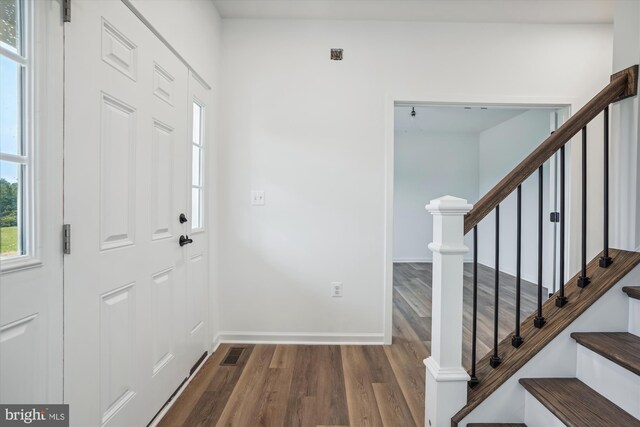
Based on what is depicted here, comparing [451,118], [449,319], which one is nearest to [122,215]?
[449,319]

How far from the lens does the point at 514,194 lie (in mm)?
5215

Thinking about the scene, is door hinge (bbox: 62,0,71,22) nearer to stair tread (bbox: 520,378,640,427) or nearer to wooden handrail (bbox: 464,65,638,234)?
wooden handrail (bbox: 464,65,638,234)

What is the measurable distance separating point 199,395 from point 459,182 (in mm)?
6044

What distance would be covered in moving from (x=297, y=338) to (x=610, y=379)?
76.0 inches

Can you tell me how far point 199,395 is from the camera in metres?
1.86

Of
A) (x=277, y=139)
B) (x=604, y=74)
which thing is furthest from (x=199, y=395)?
(x=604, y=74)

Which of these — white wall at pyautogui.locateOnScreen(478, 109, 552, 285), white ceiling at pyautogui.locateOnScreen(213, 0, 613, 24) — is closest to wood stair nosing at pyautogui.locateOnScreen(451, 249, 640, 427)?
white ceiling at pyautogui.locateOnScreen(213, 0, 613, 24)

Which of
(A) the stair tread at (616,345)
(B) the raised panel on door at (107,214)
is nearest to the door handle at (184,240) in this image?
(B) the raised panel on door at (107,214)

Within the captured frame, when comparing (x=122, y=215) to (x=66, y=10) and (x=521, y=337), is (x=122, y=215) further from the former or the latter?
(x=521, y=337)

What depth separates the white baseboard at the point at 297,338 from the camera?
2.58 metres

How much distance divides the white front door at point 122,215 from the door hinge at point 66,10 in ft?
0.10

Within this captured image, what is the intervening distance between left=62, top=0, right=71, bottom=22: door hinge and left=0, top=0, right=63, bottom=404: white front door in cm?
2

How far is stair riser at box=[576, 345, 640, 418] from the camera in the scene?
109 centimetres

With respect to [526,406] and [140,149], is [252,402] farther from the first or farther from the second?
[140,149]
